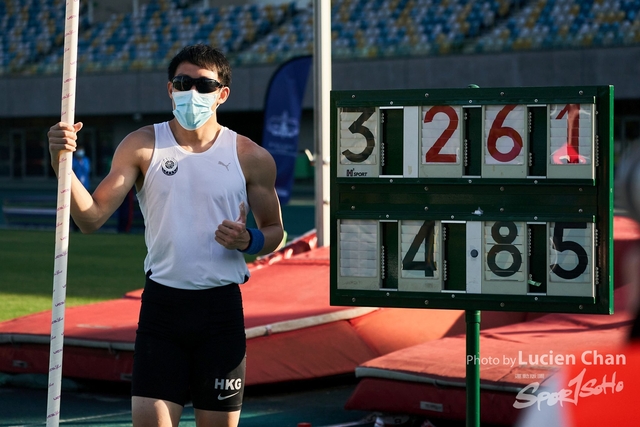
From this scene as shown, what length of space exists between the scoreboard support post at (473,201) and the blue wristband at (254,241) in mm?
699

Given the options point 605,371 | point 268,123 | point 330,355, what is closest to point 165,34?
point 268,123

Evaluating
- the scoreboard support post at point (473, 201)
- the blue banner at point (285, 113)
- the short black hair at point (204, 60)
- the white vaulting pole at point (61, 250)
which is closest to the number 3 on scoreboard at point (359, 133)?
the scoreboard support post at point (473, 201)

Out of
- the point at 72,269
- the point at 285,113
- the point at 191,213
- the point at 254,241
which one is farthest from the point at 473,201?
the point at 285,113

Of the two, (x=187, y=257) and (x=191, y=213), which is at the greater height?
(x=191, y=213)

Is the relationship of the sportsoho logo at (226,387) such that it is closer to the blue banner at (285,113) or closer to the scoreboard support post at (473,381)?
the scoreboard support post at (473,381)

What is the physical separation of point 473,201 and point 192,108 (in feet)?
4.17

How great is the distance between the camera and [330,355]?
6715mm

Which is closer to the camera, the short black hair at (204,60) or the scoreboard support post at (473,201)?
the short black hair at (204,60)

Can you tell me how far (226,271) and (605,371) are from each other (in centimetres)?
214

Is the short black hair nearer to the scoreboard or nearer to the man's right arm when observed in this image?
the man's right arm

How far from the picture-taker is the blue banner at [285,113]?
14.7m

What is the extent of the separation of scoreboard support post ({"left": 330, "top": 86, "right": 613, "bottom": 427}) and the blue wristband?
27.5 inches

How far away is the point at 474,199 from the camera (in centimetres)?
406

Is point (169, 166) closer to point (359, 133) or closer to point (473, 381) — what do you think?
point (359, 133)
